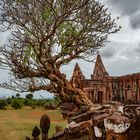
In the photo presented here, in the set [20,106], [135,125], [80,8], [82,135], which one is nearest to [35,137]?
[82,135]

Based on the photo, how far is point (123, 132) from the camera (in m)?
5.73

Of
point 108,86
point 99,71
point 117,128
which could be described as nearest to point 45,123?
point 117,128

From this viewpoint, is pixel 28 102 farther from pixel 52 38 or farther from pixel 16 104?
pixel 52 38

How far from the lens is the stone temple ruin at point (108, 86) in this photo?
17.2m

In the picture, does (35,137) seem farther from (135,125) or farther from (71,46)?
(135,125)

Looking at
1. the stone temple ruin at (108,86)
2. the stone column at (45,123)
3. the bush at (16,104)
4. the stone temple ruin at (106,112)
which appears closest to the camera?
the stone temple ruin at (106,112)

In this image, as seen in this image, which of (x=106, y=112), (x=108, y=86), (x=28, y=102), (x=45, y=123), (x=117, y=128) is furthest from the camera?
(x=28, y=102)

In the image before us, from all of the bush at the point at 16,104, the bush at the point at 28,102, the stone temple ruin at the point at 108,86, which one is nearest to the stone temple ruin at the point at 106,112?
the stone temple ruin at the point at 108,86

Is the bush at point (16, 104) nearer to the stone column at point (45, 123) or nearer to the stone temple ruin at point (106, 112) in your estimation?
the stone temple ruin at point (106, 112)

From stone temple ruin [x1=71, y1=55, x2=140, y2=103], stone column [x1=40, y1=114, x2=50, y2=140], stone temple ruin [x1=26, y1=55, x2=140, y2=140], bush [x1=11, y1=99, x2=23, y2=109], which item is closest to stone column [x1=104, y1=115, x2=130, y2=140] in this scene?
stone temple ruin [x1=26, y1=55, x2=140, y2=140]

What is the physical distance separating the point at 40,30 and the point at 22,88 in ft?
10.1

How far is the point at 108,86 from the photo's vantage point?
20.2 meters

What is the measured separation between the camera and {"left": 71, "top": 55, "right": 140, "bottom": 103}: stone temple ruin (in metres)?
17.2

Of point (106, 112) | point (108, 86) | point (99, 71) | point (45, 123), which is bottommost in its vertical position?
point (45, 123)
